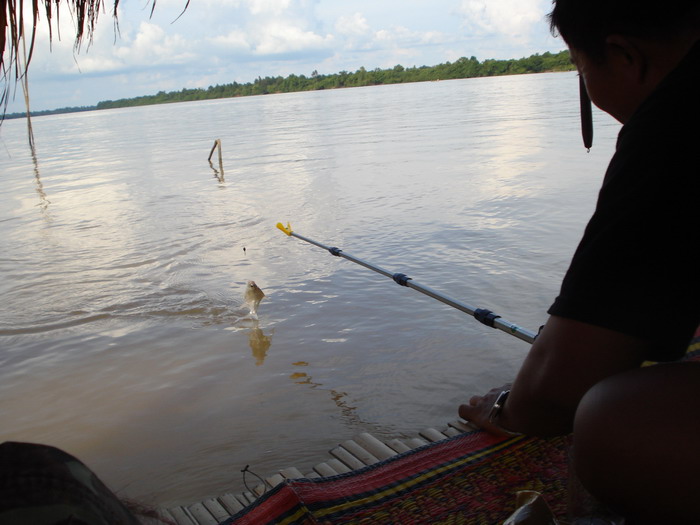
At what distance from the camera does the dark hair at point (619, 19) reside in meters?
1.21

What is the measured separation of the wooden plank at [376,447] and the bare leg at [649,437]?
1.27 meters

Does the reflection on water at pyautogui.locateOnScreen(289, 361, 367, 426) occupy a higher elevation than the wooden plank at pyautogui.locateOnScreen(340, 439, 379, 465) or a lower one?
lower

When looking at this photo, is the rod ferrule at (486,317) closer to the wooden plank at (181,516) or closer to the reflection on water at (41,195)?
the wooden plank at (181,516)

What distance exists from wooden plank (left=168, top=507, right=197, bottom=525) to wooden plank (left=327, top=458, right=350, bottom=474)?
57 cm

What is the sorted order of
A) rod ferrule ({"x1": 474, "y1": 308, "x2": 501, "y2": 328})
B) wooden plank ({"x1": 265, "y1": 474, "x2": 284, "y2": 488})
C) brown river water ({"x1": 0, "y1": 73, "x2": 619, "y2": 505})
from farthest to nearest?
brown river water ({"x1": 0, "y1": 73, "x2": 619, "y2": 505}) < rod ferrule ({"x1": 474, "y1": 308, "x2": 501, "y2": 328}) < wooden plank ({"x1": 265, "y1": 474, "x2": 284, "y2": 488})

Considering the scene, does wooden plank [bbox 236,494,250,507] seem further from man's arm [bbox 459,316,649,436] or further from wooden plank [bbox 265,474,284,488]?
man's arm [bbox 459,316,649,436]

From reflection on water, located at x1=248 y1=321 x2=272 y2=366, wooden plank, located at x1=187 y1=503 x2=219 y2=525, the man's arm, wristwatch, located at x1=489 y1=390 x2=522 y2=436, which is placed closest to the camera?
the man's arm

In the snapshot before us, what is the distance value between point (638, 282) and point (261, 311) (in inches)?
179

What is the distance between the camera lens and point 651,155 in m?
1.17

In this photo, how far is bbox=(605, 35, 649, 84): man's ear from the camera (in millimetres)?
1275

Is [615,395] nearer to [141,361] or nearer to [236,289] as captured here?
[141,361]

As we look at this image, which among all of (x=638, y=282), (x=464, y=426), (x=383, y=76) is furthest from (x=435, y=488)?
(x=383, y=76)

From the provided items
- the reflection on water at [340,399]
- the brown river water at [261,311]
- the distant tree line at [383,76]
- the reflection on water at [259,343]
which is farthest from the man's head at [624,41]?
the distant tree line at [383,76]

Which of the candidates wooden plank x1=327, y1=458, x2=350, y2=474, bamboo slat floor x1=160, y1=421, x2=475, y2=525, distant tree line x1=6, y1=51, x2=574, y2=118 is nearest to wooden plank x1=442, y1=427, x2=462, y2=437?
bamboo slat floor x1=160, y1=421, x2=475, y2=525
